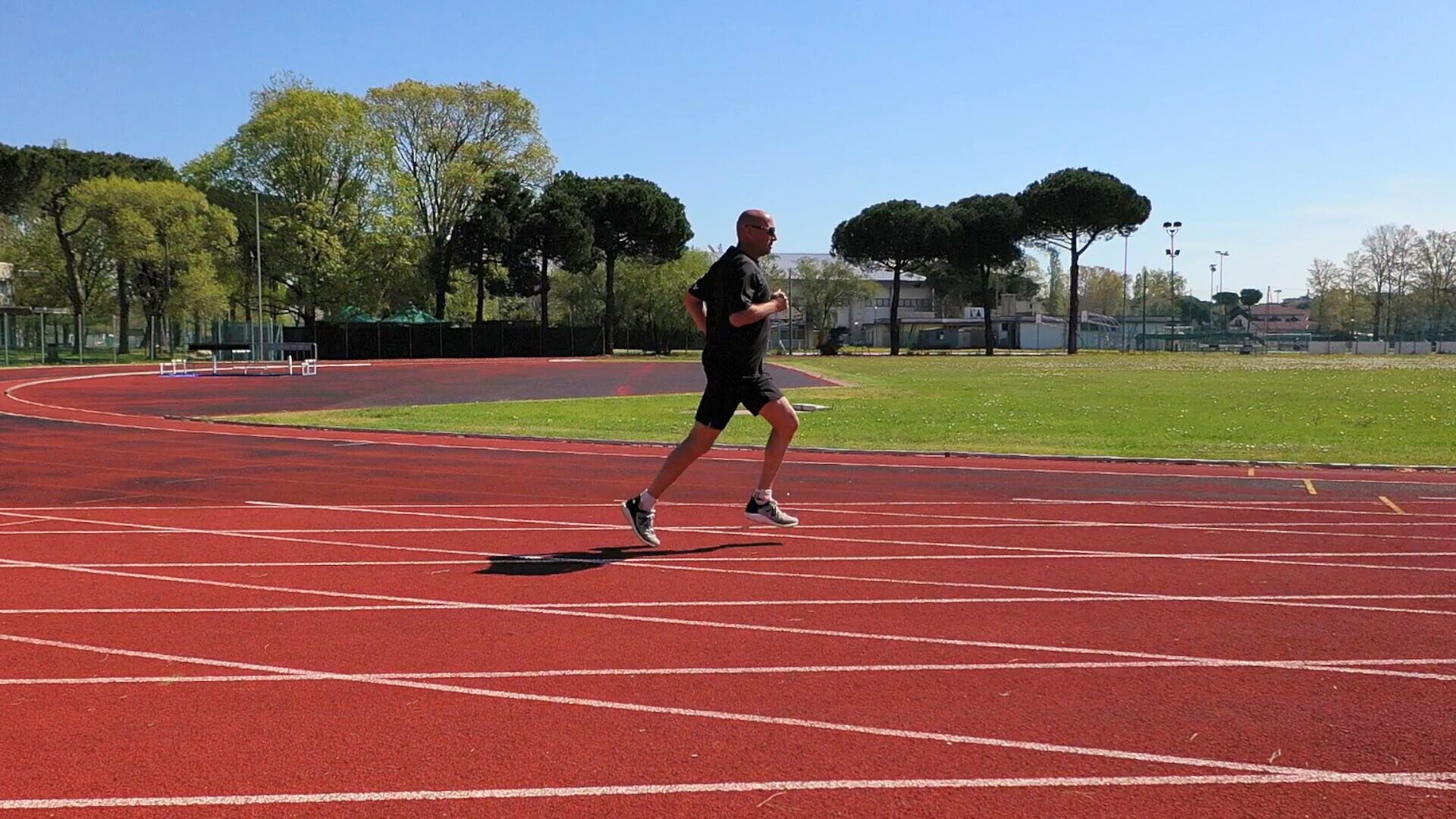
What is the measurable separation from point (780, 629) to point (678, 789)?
187 cm

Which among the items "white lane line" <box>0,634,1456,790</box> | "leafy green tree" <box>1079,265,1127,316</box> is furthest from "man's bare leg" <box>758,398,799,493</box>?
"leafy green tree" <box>1079,265,1127,316</box>

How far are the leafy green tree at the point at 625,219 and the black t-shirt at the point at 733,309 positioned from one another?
65.0 m

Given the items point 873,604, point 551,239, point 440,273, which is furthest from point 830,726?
point 440,273

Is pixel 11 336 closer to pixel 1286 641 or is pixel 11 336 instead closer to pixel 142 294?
pixel 142 294

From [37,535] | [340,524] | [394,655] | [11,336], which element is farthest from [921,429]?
[11,336]

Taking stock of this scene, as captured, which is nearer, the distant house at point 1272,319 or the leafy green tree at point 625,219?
the leafy green tree at point 625,219

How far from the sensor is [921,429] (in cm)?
1680

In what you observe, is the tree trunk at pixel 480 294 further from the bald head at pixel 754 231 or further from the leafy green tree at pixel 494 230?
the bald head at pixel 754 231

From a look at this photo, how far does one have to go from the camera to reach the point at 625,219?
240 ft

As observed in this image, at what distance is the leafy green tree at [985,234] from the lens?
3499 inches

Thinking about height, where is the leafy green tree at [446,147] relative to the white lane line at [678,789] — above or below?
above

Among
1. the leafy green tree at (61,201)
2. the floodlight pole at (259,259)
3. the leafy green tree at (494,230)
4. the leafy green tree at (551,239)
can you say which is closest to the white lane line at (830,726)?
the floodlight pole at (259,259)

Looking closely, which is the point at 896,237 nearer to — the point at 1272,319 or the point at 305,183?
the point at 305,183

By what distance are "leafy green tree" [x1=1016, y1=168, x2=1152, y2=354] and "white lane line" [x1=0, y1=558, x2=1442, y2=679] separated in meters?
83.1
